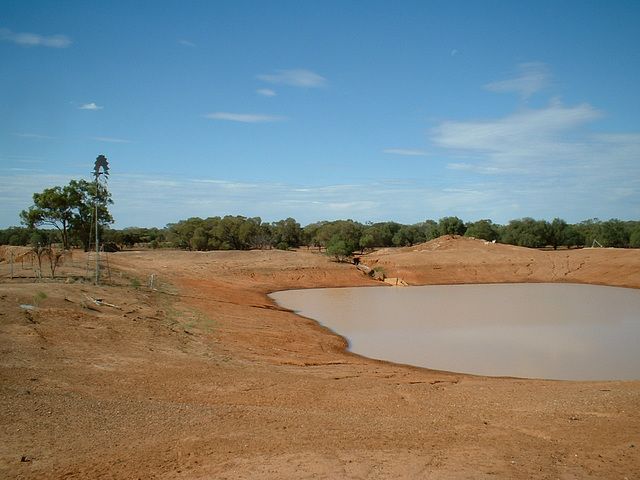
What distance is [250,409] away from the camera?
8.01 meters

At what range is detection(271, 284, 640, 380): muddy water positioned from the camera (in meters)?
14.8

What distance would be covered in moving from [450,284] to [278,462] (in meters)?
38.9

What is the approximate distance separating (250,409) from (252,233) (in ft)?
178

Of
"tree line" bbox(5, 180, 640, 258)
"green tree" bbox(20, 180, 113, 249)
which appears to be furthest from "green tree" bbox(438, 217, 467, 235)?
"green tree" bbox(20, 180, 113, 249)

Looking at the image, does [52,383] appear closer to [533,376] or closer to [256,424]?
[256,424]

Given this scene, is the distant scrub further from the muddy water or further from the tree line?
the muddy water

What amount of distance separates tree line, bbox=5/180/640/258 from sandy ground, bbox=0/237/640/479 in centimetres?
2292

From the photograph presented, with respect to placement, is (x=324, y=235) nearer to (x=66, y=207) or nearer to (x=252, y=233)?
(x=252, y=233)

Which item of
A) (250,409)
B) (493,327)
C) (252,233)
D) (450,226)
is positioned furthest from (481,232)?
(250,409)

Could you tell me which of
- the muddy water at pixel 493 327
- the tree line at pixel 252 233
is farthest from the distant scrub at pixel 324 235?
the muddy water at pixel 493 327

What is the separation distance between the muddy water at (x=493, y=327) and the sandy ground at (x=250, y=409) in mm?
2247

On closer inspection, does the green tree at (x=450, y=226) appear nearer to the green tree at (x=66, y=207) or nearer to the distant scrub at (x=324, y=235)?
the distant scrub at (x=324, y=235)

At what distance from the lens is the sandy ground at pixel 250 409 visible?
224 inches

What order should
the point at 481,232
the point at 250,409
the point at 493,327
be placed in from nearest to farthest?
the point at 250,409 → the point at 493,327 → the point at 481,232
